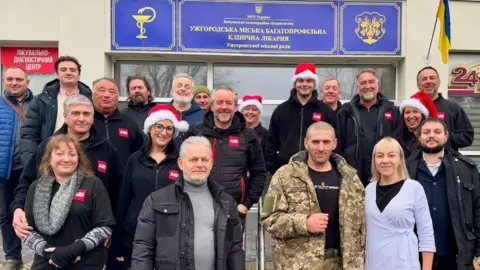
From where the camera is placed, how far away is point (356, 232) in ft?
11.5

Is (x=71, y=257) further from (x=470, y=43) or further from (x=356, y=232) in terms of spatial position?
(x=470, y=43)

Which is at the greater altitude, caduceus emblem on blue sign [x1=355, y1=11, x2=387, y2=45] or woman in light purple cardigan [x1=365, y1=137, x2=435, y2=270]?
caduceus emblem on blue sign [x1=355, y1=11, x2=387, y2=45]

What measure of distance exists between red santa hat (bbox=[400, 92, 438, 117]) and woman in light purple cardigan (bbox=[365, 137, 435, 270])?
1.16 m

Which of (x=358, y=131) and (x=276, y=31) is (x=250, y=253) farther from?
(x=276, y=31)

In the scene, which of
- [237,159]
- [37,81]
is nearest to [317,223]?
[237,159]

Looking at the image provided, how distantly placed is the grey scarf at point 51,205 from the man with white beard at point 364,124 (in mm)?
2641

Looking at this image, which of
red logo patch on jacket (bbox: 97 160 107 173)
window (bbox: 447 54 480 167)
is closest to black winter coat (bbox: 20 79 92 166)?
red logo patch on jacket (bbox: 97 160 107 173)

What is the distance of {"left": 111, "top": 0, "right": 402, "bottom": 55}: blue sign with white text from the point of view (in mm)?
8633

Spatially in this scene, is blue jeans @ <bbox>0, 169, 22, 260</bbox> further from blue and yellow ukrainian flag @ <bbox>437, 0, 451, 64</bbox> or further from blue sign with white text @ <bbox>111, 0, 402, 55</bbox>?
blue and yellow ukrainian flag @ <bbox>437, 0, 451, 64</bbox>

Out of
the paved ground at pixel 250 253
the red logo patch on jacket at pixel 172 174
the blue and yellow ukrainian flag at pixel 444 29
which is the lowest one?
the paved ground at pixel 250 253

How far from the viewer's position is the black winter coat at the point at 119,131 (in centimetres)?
453

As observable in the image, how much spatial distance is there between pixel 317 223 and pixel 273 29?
6.02 m

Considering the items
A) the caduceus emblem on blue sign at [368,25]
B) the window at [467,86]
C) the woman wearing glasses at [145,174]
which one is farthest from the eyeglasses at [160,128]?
the window at [467,86]

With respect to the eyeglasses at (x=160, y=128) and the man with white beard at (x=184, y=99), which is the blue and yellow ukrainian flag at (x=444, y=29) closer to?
the man with white beard at (x=184, y=99)
